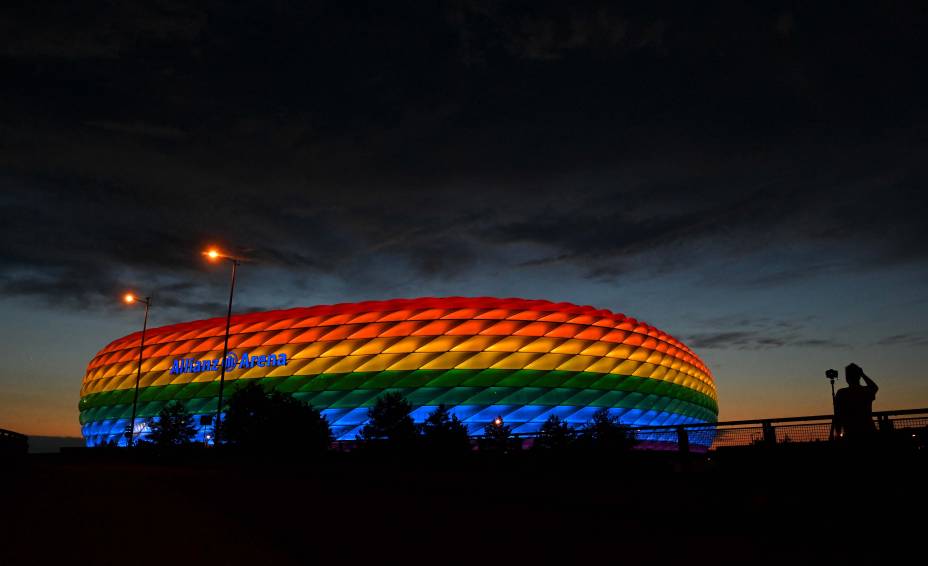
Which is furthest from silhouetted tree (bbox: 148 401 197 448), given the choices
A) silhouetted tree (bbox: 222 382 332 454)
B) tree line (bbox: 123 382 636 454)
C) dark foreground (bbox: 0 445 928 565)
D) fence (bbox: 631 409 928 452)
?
fence (bbox: 631 409 928 452)

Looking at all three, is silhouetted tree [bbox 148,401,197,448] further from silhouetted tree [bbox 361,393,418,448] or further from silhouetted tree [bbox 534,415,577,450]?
silhouetted tree [bbox 534,415,577,450]

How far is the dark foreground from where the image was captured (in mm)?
7594

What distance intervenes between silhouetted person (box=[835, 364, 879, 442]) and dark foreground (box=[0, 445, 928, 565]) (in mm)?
414

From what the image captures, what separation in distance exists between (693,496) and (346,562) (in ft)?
20.1

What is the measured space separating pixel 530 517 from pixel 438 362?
36.4 metres

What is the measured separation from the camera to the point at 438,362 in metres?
47.0

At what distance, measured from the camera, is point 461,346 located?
4762cm

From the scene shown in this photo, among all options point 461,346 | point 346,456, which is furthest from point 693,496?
point 461,346

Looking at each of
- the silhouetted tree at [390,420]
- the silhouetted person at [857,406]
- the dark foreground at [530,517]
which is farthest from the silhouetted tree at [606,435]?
the silhouetted tree at [390,420]

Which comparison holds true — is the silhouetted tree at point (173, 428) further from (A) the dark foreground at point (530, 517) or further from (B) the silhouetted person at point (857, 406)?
(B) the silhouetted person at point (857, 406)

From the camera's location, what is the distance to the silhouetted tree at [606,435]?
56.0ft

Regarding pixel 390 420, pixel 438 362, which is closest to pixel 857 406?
pixel 390 420

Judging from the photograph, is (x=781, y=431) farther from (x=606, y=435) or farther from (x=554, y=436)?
(x=554, y=436)

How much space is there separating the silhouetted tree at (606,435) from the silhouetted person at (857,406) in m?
6.63
